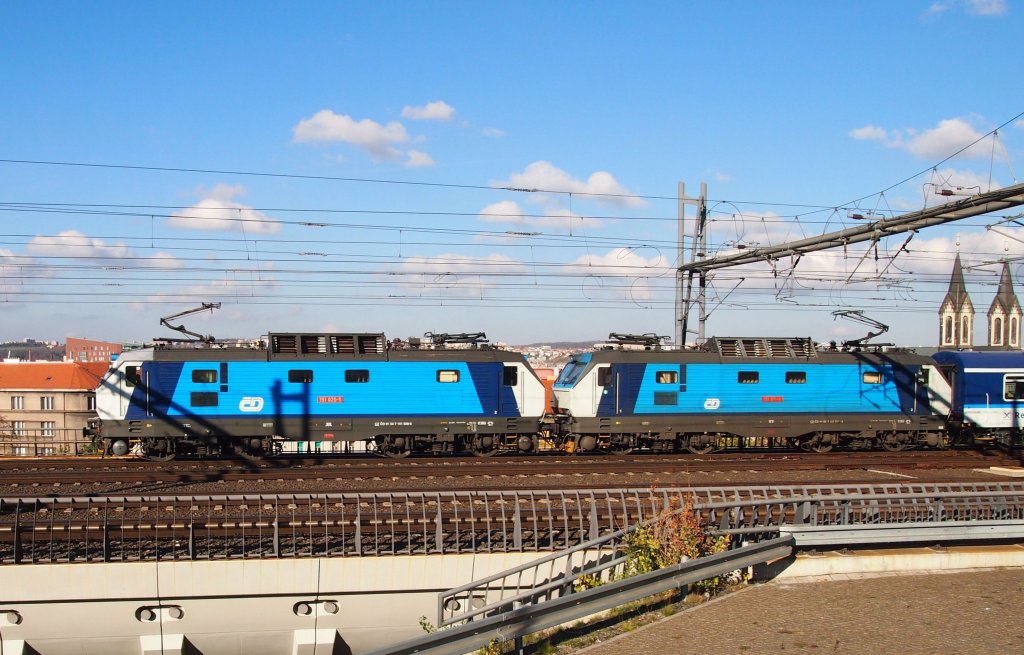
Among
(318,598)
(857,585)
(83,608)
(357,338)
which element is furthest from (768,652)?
(357,338)

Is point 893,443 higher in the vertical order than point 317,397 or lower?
lower

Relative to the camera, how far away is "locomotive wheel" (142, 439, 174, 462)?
26172mm

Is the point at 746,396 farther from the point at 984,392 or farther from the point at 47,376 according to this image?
the point at 47,376

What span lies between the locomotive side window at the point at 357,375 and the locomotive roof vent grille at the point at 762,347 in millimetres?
11738

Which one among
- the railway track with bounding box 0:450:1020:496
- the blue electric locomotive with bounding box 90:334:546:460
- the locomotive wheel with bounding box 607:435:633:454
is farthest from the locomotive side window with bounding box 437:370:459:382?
the locomotive wheel with bounding box 607:435:633:454

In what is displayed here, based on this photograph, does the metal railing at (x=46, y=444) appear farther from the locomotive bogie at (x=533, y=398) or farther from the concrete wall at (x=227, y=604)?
the concrete wall at (x=227, y=604)

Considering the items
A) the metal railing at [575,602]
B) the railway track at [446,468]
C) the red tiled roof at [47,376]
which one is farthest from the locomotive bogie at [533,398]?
the red tiled roof at [47,376]

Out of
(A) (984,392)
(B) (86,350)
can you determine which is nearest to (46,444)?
(A) (984,392)

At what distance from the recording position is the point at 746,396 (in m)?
28.4

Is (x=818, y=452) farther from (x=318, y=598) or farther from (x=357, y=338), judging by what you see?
(x=318, y=598)

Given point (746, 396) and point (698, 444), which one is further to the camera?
point (698, 444)

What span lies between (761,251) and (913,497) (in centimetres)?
1365

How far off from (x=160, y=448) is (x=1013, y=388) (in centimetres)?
2955

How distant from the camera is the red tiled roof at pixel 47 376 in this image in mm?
68375
